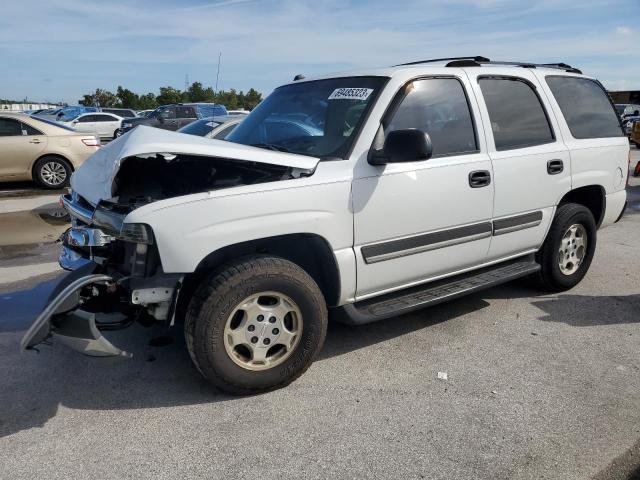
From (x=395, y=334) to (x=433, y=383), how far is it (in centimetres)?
76

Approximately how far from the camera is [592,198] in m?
5.15

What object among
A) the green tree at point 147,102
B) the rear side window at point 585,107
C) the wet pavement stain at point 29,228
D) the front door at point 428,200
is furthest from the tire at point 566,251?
the green tree at point 147,102

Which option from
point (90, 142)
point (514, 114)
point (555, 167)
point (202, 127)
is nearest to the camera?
point (514, 114)

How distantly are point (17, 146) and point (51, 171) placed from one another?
0.75 metres

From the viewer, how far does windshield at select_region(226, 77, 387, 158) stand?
142 inches

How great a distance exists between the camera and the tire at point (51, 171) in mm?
10820

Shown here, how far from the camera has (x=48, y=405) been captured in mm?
3174

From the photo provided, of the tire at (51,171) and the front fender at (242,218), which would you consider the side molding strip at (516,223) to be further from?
the tire at (51,171)

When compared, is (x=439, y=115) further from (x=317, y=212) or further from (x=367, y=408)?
(x=367, y=408)

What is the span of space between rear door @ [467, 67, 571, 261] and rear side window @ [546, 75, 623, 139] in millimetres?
267

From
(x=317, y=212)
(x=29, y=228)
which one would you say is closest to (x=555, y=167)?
(x=317, y=212)

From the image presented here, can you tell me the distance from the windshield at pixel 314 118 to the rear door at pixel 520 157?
39.2 inches

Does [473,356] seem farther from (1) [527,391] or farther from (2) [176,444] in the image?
(2) [176,444]

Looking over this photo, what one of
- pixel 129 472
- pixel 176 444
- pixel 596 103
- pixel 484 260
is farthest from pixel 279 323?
pixel 596 103
